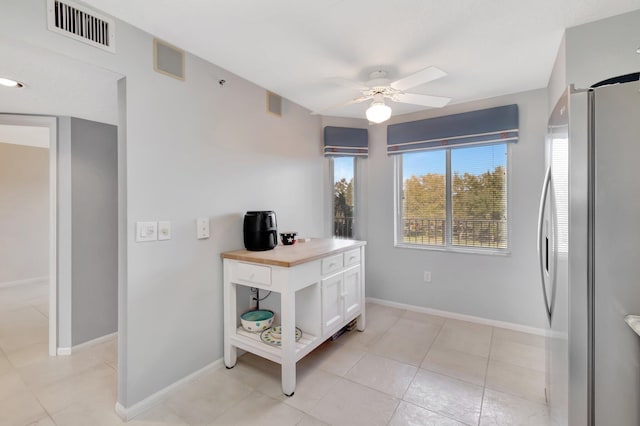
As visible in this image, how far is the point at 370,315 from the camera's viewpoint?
3223mm

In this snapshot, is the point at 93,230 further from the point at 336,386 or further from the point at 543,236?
the point at 543,236

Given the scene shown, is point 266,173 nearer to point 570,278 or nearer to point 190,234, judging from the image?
point 190,234

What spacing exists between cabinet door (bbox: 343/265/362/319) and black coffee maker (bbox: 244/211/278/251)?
2.54 ft

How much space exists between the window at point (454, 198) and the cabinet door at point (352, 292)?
1067mm

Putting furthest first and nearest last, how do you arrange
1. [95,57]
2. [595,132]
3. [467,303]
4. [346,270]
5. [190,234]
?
[467,303]
[346,270]
[190,234]
[95,57]
[595,132]

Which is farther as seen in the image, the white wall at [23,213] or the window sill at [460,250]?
the white wall at [23,213]

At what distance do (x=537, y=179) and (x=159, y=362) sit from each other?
3540 mm

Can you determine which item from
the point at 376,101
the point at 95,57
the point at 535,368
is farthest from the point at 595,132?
the point at 95,57

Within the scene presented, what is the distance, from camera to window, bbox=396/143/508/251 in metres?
2.96

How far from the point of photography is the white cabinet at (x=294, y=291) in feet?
6.20

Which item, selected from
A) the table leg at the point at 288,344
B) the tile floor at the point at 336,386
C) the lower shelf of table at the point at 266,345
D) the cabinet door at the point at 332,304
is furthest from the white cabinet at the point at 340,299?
the table leg at the point at 288,344

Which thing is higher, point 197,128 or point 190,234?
point 197,128

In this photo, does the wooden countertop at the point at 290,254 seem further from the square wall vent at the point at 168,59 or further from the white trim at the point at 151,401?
the square wall vent at the point at 168,59

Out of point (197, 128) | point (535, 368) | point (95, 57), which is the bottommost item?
point (535, 368)
